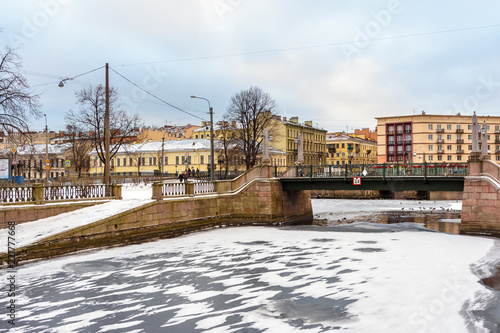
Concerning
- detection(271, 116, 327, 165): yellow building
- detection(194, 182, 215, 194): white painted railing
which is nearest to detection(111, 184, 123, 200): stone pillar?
detection(194, 182, 215, 194): white painted railing

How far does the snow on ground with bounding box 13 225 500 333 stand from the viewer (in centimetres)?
1105

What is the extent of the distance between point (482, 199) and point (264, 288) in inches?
683

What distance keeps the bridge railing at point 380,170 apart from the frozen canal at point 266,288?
6.94 meters

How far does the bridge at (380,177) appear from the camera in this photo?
29156 mm

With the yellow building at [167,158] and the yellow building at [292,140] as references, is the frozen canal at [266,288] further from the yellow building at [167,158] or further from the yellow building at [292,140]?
the yellow building at [292,140]

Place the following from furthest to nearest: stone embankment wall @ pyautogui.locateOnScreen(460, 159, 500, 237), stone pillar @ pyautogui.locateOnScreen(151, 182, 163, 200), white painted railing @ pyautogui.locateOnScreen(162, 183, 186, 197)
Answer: white painted railing @ pyautogui.locateOnScreen(162, 183, 186, 197) → stone pillar @ pyautogui.locateOnScreen(151, 182, 163, 200) → stone embankment wall @ pyautogui.locateOnScreen(460, 159, 500, 237)

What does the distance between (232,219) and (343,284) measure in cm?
1868

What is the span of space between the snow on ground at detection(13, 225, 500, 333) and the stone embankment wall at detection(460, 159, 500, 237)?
2750mm

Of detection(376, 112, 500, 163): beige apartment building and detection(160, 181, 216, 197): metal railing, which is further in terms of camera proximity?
detection(376, 112, 500, 163): beige apartment building

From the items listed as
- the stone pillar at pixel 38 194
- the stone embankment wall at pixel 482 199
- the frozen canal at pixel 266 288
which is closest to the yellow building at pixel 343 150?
the stone embankment wall at pixel 482 199

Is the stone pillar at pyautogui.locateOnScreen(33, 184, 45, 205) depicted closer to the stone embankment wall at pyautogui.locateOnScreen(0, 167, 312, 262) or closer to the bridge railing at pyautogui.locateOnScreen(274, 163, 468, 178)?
the stone embankment wall at pyautogui.locateOnScreen(0, 167, 312, 262)

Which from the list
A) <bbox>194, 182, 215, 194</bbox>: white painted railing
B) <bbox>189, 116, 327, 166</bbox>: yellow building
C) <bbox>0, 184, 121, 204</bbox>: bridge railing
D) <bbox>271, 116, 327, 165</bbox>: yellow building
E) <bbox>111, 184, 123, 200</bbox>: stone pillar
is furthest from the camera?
<bbox>271, 116, 327, 165</bbox>: yellow building

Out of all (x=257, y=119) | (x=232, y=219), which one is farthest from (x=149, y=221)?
(x=257, y=119)

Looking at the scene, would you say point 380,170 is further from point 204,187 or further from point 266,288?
point 266,288
